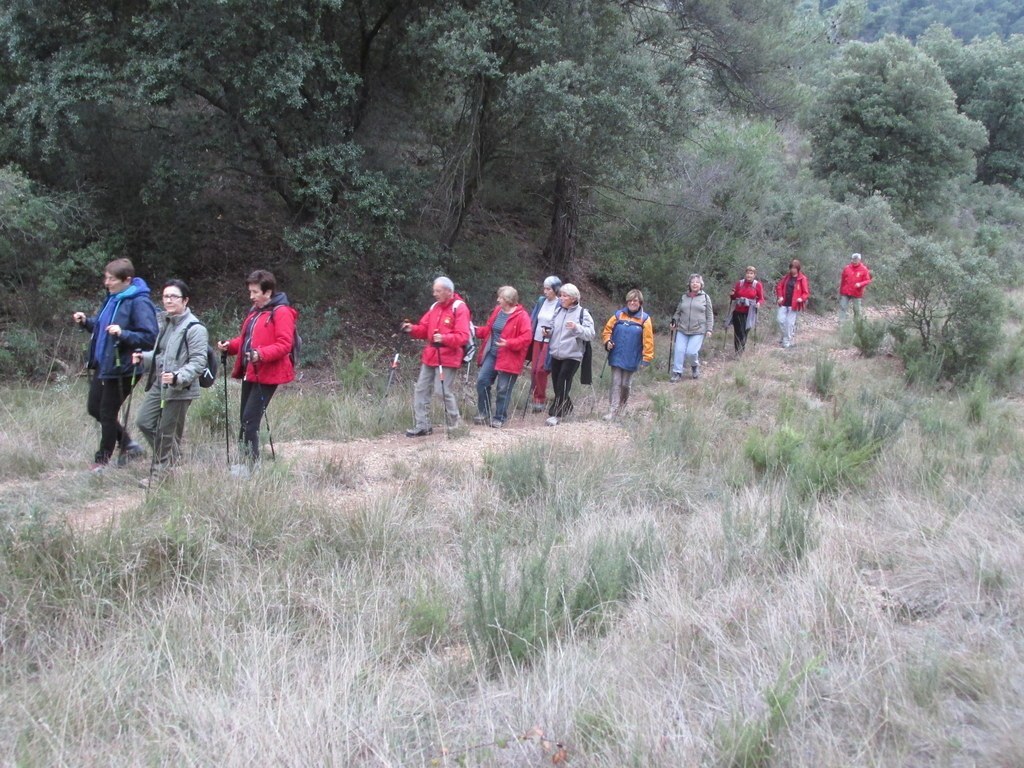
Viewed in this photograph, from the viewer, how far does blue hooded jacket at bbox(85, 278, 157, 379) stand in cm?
634

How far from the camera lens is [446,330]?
8367 millimetres

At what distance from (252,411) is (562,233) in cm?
1167

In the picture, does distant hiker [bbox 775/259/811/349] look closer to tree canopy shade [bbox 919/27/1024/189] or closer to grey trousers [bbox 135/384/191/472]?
grey trousers [bbox 135/384/191/472]

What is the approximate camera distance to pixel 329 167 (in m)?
12.8

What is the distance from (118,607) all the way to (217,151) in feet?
35.1

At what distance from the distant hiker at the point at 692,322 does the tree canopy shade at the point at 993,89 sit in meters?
28.5

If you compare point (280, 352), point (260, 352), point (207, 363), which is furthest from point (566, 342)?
point (207, 363)

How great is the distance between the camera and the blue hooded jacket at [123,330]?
6.34 meters

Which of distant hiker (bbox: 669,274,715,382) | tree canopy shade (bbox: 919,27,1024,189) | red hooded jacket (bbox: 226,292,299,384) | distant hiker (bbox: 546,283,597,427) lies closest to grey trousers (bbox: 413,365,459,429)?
distant hiker (bbox: 546,283,597,427)

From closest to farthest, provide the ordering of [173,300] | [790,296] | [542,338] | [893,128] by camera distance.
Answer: [173,300] → [542,338] → [790,296] → [893,128]

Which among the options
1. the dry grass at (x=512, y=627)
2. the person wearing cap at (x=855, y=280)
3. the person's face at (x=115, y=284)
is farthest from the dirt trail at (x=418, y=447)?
the person wearing cap at (x=855, y=280)

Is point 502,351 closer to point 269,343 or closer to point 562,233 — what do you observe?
point 269,343

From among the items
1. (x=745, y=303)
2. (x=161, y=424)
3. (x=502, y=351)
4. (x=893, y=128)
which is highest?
(x=893, y=128)

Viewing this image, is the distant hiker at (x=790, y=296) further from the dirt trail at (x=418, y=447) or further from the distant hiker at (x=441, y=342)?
the distant hiker at (x=441, y=342)
